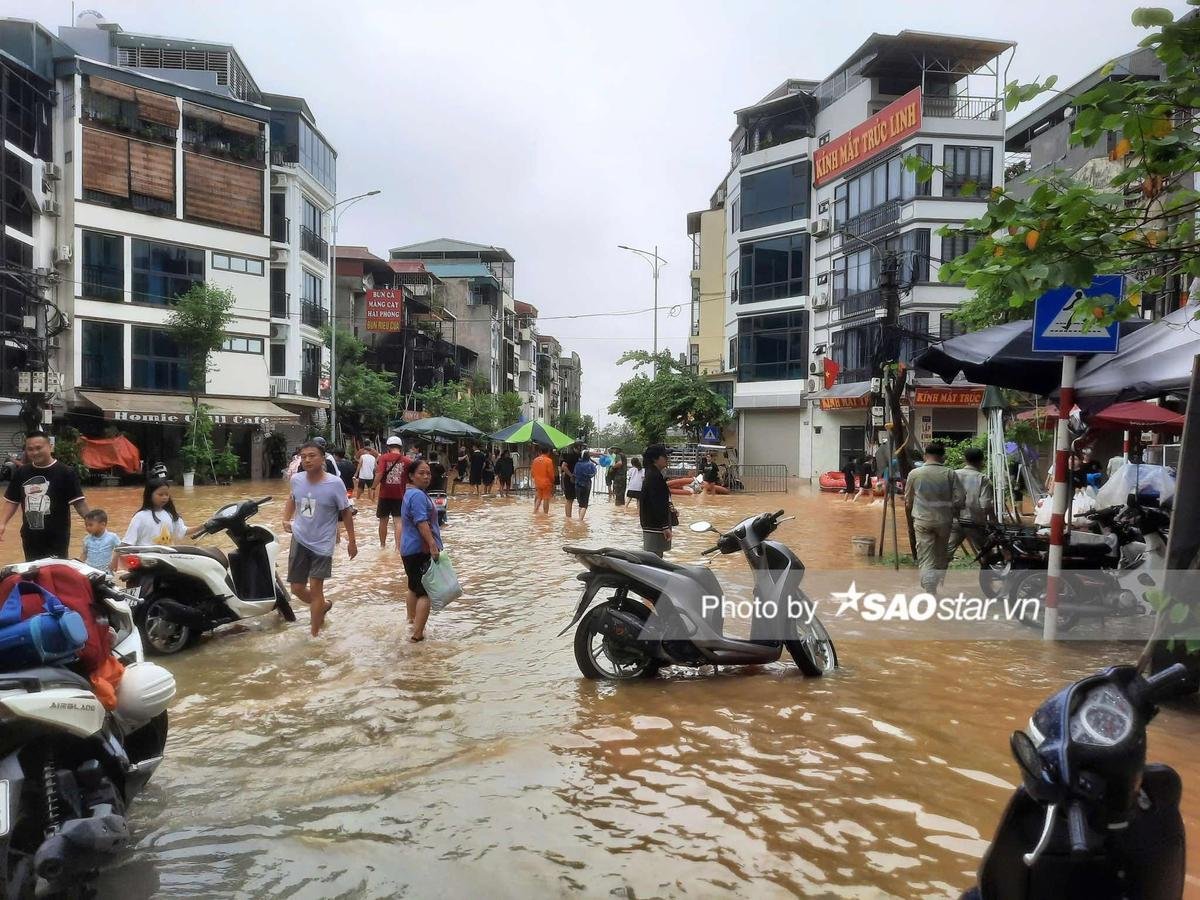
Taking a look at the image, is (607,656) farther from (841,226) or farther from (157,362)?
(841,226)

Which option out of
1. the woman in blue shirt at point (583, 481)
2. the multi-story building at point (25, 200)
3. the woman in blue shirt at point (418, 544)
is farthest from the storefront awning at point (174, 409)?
the woman in blue shirt at point (418, 544)

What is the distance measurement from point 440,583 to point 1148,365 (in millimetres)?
5613

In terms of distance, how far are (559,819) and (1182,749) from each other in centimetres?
331

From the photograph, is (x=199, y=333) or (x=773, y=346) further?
(x=773, y=346)

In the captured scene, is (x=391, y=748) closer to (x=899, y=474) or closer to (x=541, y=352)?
(x=899, y=474)

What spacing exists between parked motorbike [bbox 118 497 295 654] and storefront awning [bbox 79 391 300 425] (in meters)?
26.7

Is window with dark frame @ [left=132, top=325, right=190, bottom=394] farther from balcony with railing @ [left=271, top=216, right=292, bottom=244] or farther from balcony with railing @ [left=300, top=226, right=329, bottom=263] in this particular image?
balcony with railing @ [left=300, top=226, right=329, bottom=263]

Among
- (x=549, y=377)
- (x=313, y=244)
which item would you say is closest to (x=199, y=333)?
(x=313, y=244)

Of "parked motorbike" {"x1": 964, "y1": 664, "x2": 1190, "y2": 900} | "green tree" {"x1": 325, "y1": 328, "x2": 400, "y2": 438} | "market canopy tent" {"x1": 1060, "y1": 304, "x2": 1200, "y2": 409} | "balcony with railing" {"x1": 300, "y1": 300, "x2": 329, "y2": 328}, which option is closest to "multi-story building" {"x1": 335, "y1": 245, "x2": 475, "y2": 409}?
"balcony with railing" {"x1": 300, "y1": 300, "x2": 329, "y2": 328}

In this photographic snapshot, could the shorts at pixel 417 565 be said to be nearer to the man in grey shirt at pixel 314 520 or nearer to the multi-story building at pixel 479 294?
the man in grey shirt at pixel 314 520

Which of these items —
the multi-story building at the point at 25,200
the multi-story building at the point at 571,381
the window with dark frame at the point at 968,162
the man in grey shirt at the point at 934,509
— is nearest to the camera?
the man in grey shirt at the point at 934,509

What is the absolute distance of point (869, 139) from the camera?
120 ft

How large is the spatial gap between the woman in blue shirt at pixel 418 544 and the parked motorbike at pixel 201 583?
1.23 metres

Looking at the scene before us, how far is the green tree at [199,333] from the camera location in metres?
31.2
